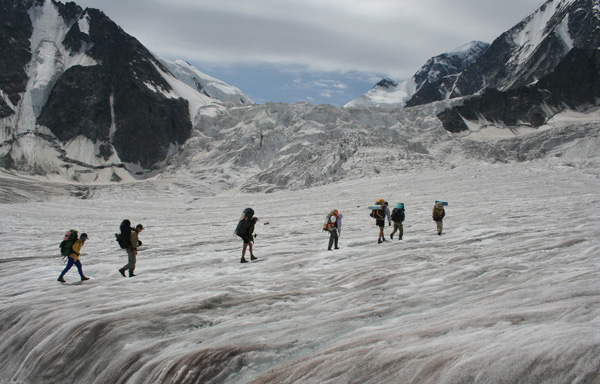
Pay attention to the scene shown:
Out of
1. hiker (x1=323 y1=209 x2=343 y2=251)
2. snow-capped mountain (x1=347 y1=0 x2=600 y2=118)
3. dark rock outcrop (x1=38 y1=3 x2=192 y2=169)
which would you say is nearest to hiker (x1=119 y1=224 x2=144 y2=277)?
hiker (x1=323 y1=209 x2=343 y2=251)

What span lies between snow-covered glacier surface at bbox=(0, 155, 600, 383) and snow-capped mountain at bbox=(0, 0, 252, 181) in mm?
78498

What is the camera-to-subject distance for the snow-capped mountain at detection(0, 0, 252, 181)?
285 ft

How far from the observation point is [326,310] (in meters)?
7.73

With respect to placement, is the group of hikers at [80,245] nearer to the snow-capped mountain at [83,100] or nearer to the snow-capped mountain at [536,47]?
the snow-capped mountain at [83,100]

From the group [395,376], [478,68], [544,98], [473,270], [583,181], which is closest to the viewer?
[395,376]

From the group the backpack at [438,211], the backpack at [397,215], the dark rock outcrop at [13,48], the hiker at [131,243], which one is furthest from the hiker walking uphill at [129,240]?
the dark rock outcrop at [13,48]

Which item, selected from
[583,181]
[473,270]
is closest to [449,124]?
[583,181]

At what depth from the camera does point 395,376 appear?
5090mm

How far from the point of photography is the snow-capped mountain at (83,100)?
285 feet

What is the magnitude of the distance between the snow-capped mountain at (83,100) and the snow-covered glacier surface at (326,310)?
78.5m

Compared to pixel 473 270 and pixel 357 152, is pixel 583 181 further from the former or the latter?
pixel 357 152

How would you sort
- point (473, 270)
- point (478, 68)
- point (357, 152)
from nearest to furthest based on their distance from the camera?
point (473, 270) → point (357, 152) → point (478, 68)

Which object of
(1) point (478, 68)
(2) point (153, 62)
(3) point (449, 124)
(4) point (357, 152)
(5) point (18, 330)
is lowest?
(5) point (18, 330)

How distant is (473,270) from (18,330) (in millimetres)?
9779
